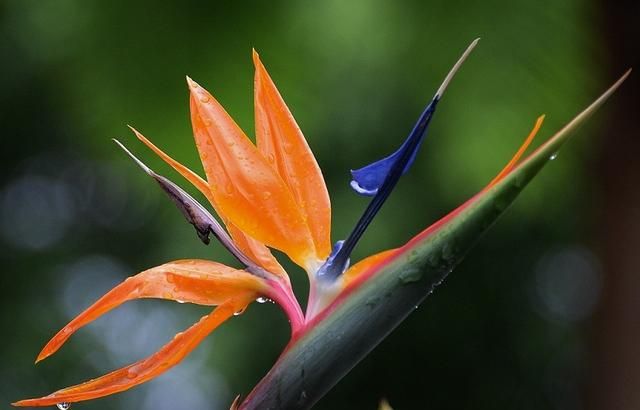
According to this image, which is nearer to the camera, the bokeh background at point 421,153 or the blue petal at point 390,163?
the blue petal at point 390,163

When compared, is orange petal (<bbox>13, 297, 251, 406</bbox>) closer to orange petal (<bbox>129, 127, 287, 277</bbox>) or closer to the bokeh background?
orange petal (<bbox>129, 127, 287, 277</bbox>)

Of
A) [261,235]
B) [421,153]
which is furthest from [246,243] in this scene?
[421,153]

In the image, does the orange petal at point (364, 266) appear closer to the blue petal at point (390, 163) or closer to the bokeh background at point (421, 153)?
the blue petal at point (390, 163)

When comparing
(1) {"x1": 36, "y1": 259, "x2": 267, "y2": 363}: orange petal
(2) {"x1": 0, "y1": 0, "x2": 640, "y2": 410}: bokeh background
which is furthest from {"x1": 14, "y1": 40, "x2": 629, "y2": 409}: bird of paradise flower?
(2) {"x1": 0, "y1": 0, "x2": 640, "y2": 410}: bokeh background

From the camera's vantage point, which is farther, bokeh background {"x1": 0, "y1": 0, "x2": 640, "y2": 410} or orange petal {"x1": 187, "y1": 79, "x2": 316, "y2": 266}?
bokeh background {"x1": 0, "y1": 0, "x2": 640, "y2": 410}

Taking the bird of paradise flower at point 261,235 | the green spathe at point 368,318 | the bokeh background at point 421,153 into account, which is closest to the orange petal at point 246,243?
the bird of paradise flower at point 261,235

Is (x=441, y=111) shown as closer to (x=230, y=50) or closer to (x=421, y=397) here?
(x=230, y=50)

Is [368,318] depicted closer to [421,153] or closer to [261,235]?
[261,235]
